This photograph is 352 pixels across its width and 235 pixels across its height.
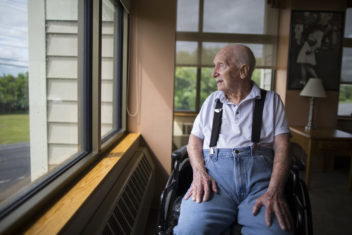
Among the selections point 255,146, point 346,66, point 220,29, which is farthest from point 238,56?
point 346,66

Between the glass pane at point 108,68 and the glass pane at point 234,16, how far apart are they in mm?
2056

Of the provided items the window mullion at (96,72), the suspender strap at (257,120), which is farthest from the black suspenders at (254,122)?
the window mullion at (96,72)

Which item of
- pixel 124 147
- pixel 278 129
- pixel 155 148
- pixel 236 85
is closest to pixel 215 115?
pixel 236 85

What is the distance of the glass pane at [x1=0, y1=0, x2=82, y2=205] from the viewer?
3.01 feet

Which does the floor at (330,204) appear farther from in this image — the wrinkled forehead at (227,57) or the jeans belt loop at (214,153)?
the wrinkled forehead at (227,57)

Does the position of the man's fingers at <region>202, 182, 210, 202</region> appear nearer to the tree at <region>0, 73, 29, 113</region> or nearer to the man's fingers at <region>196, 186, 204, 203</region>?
the man's fingers at <region>196, 186, 204, 203</region>

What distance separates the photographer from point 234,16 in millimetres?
3855

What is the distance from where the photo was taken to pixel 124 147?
1.93 m

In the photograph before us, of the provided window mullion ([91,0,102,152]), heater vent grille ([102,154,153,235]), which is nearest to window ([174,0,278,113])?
heater vent grille ([102,154,153,235])

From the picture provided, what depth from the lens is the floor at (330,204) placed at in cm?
219

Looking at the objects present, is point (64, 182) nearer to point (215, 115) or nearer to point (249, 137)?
point (215, 115)

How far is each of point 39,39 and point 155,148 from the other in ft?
4.87

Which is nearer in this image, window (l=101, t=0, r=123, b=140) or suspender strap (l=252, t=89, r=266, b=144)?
suspender strap (l=252, t=89, r=266, b=144)

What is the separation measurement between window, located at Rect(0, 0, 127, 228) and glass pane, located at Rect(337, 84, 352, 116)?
3823 millimetres
